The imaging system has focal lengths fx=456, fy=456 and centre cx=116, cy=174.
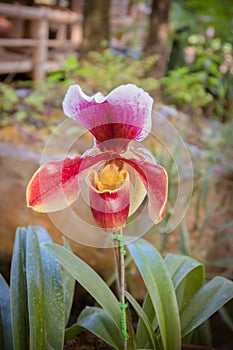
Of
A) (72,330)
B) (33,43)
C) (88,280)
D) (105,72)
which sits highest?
(33,43)

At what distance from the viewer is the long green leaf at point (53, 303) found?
0.62m

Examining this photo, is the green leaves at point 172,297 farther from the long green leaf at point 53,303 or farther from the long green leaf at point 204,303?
the long green leaf at point 53,303

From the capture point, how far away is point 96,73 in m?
1.83

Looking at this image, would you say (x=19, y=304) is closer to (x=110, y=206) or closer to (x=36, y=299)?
(x=36, y=299)

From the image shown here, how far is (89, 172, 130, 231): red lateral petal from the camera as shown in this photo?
1.64 feet

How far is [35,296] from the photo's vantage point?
0.61 meters

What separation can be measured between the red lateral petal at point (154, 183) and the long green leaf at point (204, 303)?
10.2 inches

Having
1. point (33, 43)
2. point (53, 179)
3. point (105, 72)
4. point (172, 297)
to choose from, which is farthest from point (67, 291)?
point (33, 43)

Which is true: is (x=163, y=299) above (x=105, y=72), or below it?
below

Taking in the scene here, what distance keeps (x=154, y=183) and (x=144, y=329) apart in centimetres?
27

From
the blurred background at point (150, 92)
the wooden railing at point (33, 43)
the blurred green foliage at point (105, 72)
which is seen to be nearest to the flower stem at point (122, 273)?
the blurred background at point (150, 92)

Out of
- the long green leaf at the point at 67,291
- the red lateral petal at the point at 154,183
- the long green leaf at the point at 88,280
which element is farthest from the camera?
the long green leaf at the point at 67,291

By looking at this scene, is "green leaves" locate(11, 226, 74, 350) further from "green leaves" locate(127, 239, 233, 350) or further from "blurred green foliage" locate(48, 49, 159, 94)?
"blurred green foliage" locate(48, 49, 159, 94)

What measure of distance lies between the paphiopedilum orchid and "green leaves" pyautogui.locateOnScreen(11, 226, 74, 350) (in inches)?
6.1
